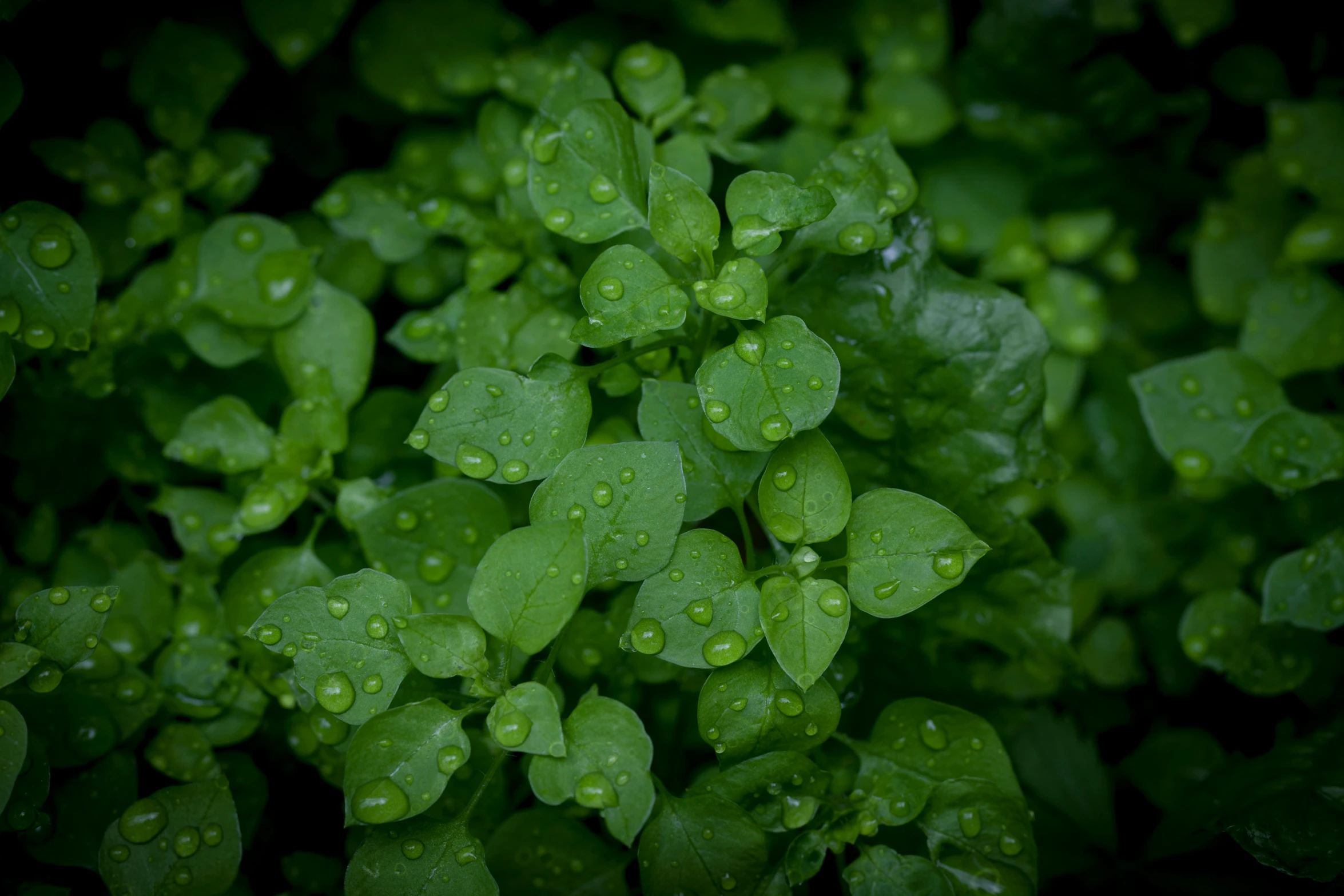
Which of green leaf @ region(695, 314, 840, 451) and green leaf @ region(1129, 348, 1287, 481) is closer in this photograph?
green leaf @ region(695, 314, 840, 451)

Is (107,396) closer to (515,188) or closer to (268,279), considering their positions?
(268,279)

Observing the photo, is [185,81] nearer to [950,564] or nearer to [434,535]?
[434,535]

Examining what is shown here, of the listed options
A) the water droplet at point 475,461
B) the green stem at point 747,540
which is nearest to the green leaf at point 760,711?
the green stem at point 747,540

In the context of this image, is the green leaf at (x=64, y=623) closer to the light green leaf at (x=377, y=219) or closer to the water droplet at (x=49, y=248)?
the water droplet at (x=49, y=248)

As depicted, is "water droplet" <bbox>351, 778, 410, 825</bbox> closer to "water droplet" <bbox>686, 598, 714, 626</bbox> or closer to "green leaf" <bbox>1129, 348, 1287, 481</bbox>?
"water droplet" <bbox>686, 598, 714, 626</bbox>

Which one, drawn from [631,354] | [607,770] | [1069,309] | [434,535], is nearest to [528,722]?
[607,770]

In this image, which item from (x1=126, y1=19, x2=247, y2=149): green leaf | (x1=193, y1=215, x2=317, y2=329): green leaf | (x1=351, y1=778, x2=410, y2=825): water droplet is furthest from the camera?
(x1=126, y1=19, x2=247, y2=149): green leaf

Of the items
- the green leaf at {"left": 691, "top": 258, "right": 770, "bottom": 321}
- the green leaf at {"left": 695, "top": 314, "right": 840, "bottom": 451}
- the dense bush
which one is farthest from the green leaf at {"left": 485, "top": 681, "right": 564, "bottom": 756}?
the green leaf at {"left": 691, "top": 258, "right": 770, "bottom": 321}
